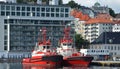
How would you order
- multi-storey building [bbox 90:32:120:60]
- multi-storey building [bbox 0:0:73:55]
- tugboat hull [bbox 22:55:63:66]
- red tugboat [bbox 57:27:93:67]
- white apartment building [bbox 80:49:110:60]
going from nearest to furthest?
1. tugboat hull [bbox 22:55:63:66]
2. red tugboat [bbox 57:27:93:67]
3. white apartment building [bbox 80:49:110:60]
4. multi-storey building [bbox 0:0:73:55]
5. multi-storey building [bbox 90:32:120:60]

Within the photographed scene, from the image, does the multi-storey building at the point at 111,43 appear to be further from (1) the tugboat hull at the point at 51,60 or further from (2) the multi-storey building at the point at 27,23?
(1) the tugboat hull at the point at 51,60

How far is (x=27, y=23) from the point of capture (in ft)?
564

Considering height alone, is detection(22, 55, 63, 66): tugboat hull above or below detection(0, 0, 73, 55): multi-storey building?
below

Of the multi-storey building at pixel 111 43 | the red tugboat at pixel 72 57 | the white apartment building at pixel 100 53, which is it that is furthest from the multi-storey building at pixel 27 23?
the red tugboat at pixel 72 57

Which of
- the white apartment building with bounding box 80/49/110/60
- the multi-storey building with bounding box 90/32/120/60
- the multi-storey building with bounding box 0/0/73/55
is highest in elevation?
the multi-storey building with bounding box 0/0/73/55

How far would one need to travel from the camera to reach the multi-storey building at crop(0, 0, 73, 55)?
169 meters

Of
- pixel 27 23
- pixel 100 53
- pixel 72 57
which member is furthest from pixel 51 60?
pixel 27 23

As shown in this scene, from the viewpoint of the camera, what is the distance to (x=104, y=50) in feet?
560

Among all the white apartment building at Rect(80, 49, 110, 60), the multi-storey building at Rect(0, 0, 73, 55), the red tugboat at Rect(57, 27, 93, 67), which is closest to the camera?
the red tugboat at Rect(57, 27, 93, 67)

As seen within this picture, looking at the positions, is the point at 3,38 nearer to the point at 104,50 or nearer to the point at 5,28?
the point at 5,28

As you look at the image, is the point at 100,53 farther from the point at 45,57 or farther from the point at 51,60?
the point at 51,60

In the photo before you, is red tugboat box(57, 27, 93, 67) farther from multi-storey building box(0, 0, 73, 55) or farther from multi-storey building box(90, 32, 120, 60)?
multi-storey building box(90, 32, 120, 60)

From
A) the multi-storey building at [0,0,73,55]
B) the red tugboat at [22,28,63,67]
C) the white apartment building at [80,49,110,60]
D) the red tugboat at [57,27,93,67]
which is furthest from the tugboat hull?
the multi-storey building at [0,0,73,55]

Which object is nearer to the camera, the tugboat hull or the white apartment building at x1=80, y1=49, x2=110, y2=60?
the tugboat hull
